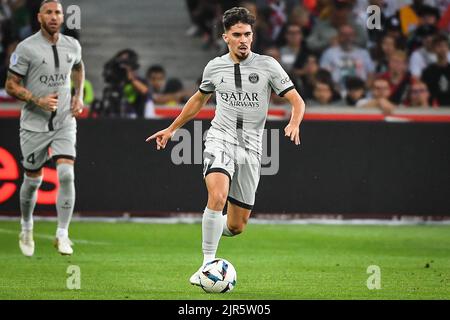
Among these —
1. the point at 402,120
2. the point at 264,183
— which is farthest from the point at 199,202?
the point at 402,120

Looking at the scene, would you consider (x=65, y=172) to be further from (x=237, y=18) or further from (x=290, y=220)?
(x=290, y=220)

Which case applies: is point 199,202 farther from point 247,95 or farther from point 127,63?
point 247,95

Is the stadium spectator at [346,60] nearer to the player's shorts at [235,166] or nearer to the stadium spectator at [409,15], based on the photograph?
the stadium spectator at [409,15]

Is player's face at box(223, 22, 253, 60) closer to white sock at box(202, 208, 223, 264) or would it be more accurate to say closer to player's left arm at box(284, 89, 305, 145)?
player's left arm at box(284, 89, 305, 145)

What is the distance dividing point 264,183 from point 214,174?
5.96m

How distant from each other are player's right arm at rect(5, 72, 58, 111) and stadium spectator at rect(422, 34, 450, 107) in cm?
783

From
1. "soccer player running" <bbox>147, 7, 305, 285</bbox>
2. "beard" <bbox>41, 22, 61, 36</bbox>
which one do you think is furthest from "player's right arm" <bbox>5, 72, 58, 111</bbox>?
"soccer player running" <bbox>147, 7, 305, 285</bbox>

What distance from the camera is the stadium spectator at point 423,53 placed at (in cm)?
1917

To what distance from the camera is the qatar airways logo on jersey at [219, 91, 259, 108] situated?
1028cm

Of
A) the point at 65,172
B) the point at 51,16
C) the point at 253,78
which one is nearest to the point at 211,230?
the point at 253,78

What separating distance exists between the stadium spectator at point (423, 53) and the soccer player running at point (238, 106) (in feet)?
30.1

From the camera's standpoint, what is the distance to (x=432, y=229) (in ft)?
51.4

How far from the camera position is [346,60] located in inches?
749

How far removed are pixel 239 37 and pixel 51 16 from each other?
9.52 feet
